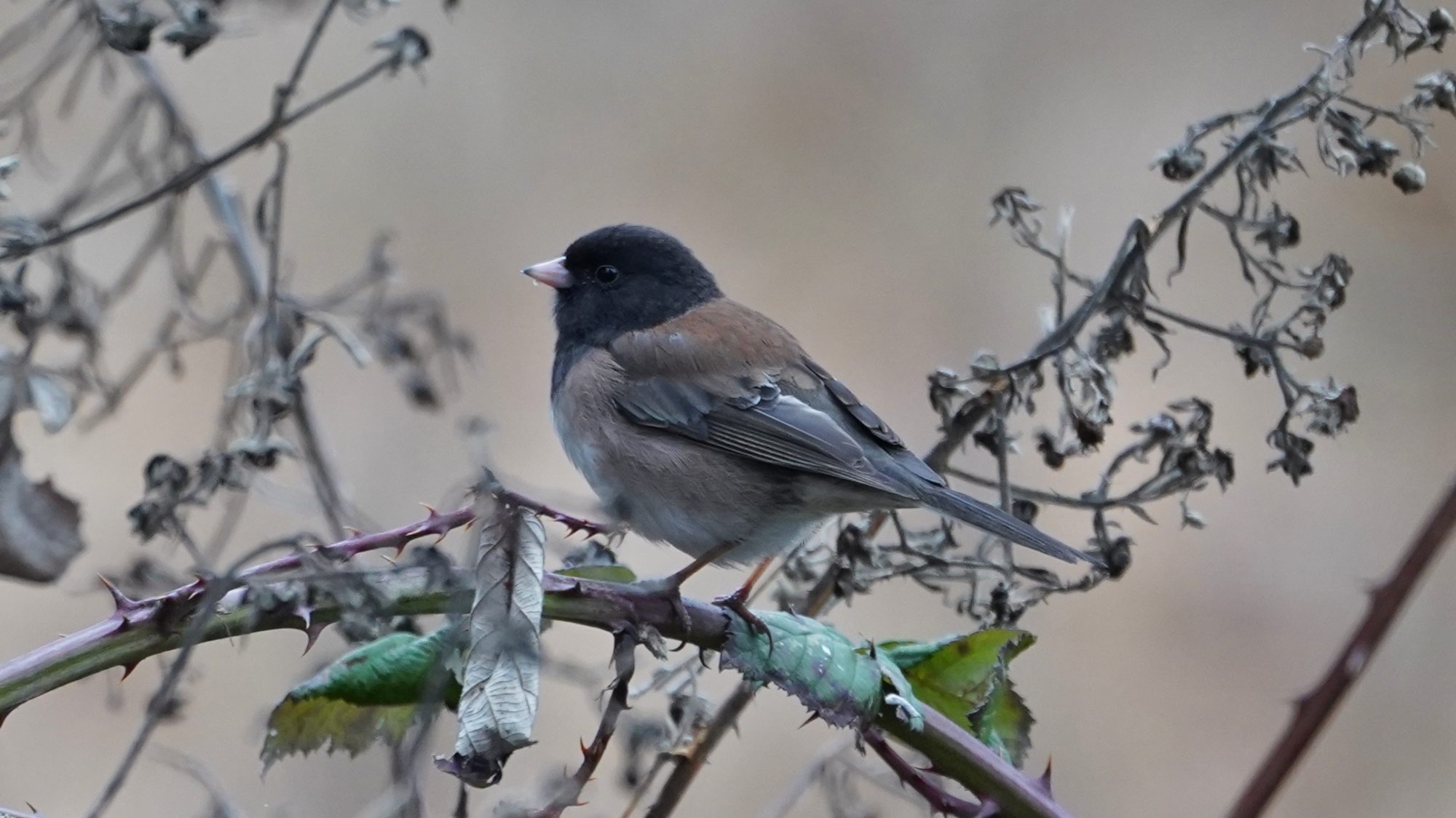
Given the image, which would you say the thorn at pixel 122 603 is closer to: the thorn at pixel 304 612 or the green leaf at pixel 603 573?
the thorn at pixel 304 612

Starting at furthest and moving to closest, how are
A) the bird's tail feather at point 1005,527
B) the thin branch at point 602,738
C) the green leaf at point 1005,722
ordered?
the bird's tail feather at point 1005,527, the green leaf at point 1005,722, the thin branch at point 602,738

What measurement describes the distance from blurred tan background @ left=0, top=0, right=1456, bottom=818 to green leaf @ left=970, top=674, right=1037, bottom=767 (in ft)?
5.85

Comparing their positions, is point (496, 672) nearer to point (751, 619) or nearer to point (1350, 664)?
point (751, 619)

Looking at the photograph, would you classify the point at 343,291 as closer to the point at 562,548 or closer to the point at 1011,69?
the point at 562,548

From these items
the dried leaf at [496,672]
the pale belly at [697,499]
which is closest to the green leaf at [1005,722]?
the dried leaf at [496,672]

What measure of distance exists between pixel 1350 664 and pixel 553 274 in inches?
82.9

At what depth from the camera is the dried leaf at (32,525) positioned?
4.91 ft

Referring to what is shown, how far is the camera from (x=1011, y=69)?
3.97m

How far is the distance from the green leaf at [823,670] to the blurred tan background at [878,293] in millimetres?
1871

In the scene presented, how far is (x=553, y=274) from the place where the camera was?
2.83 meters

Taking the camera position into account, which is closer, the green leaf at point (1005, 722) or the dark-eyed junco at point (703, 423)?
the green leaf at point (1005, 722)

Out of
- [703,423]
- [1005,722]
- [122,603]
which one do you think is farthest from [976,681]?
[703,423]

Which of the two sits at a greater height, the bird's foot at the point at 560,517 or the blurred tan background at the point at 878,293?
the blurred tan background at the point at 878,293

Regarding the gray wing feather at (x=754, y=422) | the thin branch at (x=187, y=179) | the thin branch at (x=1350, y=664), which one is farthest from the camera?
the gray wing feather at (x=754, y=422)
